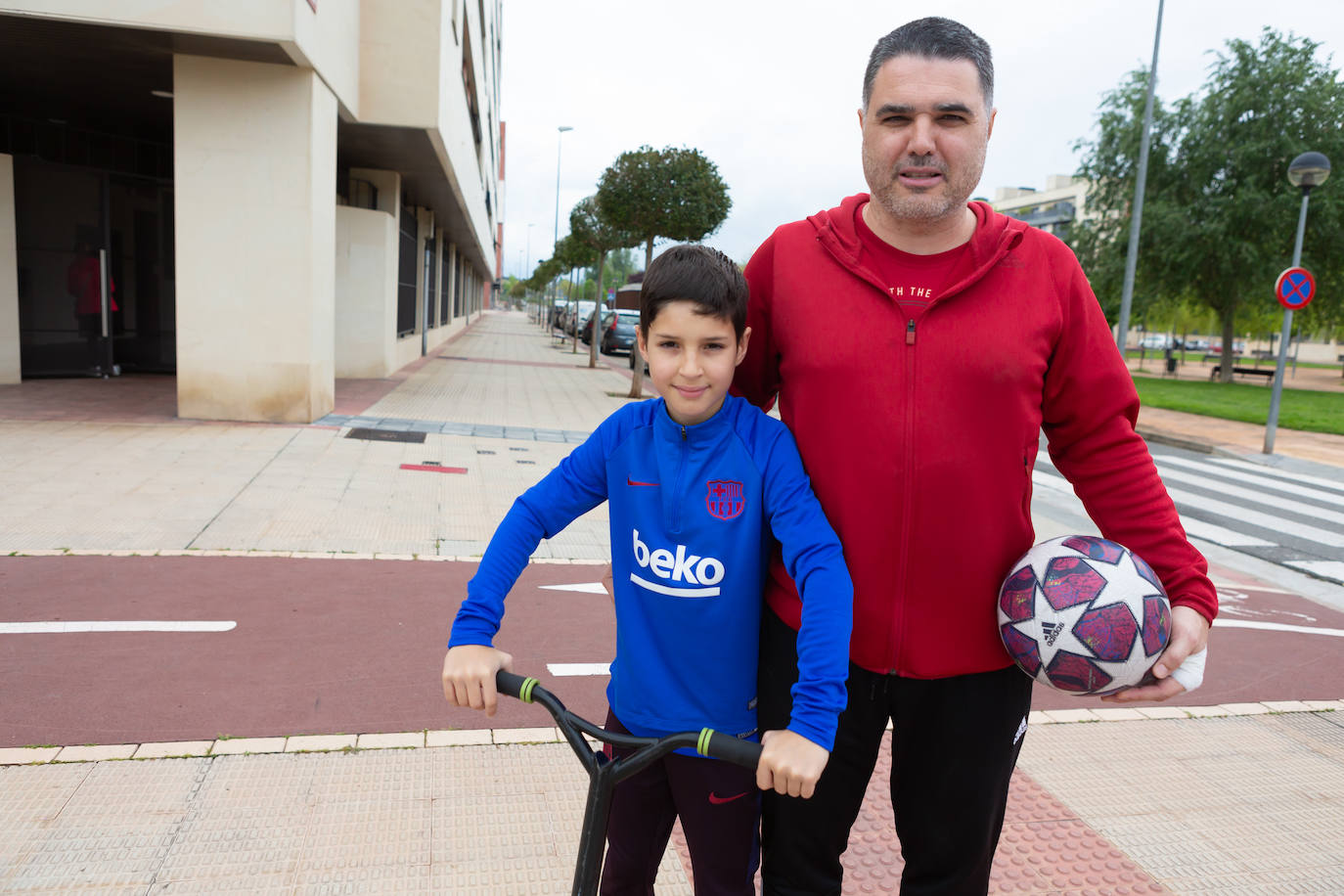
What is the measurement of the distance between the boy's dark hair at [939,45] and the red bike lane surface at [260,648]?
2.78 meters

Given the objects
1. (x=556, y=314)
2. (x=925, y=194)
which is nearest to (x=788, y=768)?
(x=925, y=194)

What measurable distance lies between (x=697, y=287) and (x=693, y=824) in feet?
3.55

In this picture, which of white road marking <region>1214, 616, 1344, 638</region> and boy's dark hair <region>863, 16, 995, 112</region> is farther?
white road marking <region>1214, 616, 1344, 638</region>

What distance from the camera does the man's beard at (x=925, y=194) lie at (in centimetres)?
182

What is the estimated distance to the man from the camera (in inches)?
71.7

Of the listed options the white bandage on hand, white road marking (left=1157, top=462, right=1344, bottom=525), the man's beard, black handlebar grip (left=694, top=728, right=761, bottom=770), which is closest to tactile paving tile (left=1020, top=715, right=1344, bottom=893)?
the white bandage on hand

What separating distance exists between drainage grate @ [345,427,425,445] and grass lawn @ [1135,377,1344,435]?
16127mm

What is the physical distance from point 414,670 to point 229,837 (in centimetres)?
138

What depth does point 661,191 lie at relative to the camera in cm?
1708

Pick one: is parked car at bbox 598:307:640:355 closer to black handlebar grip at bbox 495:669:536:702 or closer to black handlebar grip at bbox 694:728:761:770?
black handlebar grip at bbox 495:669:536:702

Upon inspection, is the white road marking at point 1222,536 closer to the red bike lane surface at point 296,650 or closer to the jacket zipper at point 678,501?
the red bike lane surface at point 296,650

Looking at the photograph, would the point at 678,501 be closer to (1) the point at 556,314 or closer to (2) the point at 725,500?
(2) the point at 725,500

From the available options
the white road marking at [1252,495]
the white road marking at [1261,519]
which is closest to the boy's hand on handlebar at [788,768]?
the white road marking at [1261,519]

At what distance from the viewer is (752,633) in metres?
1.94
